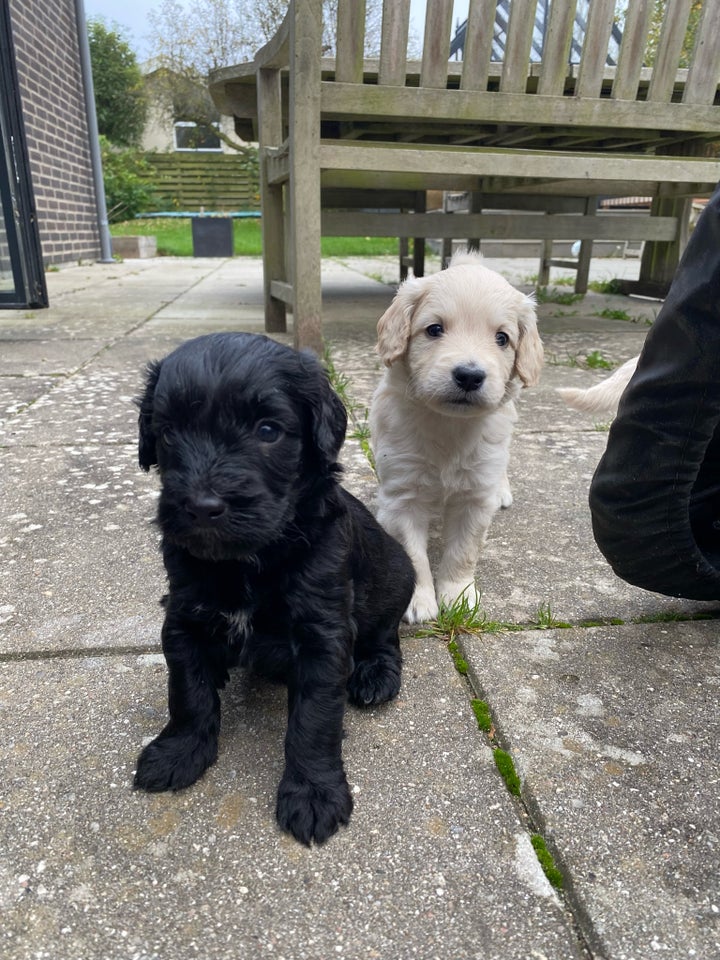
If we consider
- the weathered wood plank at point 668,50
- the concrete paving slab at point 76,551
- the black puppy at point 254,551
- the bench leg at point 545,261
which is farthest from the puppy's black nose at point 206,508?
the bench leg at point 545,261

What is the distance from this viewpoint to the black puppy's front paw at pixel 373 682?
1772 millimetres

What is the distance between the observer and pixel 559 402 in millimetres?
4504

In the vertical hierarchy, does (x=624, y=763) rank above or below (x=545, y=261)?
below

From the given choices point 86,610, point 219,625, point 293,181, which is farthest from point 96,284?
point 219,625

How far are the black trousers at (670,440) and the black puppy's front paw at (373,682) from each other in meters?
0.66

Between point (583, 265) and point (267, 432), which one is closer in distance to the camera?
point (267, 432)

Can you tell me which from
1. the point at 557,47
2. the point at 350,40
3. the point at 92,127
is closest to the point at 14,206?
the point at 350,40

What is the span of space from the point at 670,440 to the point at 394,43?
359cm

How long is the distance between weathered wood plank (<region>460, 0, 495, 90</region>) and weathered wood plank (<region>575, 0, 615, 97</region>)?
62 cm

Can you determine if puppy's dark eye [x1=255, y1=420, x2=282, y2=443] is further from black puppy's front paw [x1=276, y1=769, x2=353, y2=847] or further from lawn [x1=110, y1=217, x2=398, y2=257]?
lawn [x1=110, y1=217, x2=398, y2=257]

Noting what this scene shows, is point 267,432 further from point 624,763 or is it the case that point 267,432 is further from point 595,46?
point 595,46

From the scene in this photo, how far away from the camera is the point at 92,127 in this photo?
13.7 metres

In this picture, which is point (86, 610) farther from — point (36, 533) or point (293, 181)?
point (293, 181)

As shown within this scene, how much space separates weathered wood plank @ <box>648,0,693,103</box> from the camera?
14.2 ft
